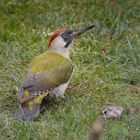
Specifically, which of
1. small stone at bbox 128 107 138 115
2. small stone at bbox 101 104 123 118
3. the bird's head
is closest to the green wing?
the bird's head

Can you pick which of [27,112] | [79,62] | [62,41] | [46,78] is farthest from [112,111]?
[79,62]

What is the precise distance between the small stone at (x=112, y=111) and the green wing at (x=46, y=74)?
1.42 feet

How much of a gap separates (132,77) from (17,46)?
1330 mm

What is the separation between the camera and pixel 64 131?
4.86 meters

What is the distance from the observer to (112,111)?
5367mm

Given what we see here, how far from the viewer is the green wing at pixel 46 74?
17.4 feet

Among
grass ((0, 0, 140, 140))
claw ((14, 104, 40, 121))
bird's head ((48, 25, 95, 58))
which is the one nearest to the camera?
grass ((0, 0, 140, 140))

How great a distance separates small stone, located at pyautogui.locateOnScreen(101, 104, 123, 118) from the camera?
5246 mm

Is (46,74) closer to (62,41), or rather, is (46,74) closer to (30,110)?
(30,110)

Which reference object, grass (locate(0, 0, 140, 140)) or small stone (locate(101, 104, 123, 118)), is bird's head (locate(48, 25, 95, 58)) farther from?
small stone (locate(101, 104, 123, 118))

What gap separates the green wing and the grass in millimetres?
235

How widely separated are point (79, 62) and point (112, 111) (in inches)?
52.3

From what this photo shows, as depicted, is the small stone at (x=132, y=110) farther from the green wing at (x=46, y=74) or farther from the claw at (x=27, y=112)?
the claw at (x=27, y=112)

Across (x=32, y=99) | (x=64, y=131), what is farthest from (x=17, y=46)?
(x=64, y=131)
